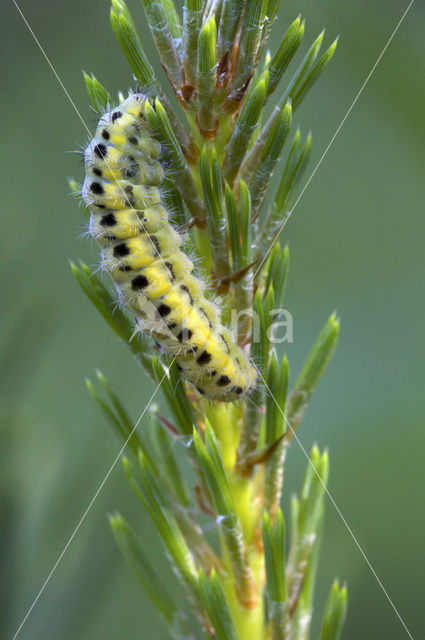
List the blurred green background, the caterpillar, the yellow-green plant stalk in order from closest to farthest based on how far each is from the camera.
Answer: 1. the yellow-green plant stalk
2. the caterpillar
3. the blurred green background

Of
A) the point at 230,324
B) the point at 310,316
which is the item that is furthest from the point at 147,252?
the point at 310,316

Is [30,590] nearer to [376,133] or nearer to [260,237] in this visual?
[260,237]

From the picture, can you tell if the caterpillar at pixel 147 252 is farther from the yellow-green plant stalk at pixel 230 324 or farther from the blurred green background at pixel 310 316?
the blurred green background at pixel 310 316

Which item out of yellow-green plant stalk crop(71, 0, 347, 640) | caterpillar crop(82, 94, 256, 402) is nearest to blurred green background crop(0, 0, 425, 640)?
caterpillar crop(82, 94, 256, 402)

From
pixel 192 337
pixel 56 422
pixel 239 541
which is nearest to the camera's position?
pixel 239 541

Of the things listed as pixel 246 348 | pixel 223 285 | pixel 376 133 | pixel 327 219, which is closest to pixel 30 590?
pixel 246 348

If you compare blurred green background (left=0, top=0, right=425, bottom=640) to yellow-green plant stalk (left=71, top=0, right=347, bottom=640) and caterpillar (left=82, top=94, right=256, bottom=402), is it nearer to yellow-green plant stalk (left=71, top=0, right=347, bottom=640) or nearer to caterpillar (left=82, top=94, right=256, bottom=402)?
caterpillar (left=82, top=94, right=256, bottom=402)

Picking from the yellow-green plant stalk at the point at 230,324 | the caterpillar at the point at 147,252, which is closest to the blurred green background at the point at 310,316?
the caterpillar at the point at 147,252
